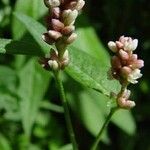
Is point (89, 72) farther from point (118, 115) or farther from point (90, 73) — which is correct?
point (118, 115)

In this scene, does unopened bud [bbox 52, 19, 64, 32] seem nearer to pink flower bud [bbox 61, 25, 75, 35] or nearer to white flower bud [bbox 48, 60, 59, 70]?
pink flower bud [bbox 61, 25, 75, 35]

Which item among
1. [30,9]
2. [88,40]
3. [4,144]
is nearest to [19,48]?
[30,9]

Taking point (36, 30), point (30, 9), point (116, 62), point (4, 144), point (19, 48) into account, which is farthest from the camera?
point (4, 144)

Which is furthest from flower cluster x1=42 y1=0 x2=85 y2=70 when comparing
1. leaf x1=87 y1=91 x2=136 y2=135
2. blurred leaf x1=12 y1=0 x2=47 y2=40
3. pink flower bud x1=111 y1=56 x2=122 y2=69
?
leaf x1=87 y1=91 x2=136 y2=135

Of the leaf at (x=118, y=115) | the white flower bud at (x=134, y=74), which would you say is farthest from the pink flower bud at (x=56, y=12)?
the leaf at (x=118, y=115)

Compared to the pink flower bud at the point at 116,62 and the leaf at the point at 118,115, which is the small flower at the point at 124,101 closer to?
the pink flower bud at the point at 116,62

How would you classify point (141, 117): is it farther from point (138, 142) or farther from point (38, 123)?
point (38, 123)
